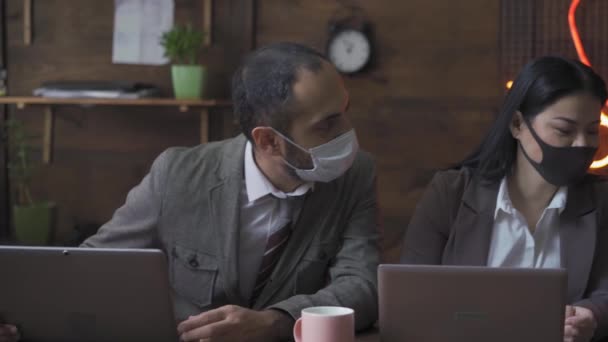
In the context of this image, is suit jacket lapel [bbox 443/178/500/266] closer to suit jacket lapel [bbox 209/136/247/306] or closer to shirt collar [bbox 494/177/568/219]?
shirt collar [bbox 494/177/568/219]

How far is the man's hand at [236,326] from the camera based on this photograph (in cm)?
161

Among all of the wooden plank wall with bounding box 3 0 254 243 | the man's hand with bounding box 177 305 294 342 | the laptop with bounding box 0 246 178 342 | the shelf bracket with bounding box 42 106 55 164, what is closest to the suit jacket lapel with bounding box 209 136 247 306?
the man's hand with bounding box 177 305 294 342

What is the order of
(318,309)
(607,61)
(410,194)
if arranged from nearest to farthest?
(318,309) → (607,61) → (410,194)

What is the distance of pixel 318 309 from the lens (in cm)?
151

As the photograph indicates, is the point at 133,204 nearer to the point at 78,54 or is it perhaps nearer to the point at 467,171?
the point at 467,171

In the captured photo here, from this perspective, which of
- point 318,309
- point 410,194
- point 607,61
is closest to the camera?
point 318,309

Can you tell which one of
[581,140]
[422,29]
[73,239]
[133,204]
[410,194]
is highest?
[422,29]

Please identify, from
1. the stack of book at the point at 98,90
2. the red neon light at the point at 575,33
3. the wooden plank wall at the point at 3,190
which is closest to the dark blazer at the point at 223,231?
the stack of book at the point at 98,90

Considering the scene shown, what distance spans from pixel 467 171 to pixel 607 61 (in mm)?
1638

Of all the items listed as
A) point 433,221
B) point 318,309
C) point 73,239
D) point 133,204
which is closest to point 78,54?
point 73,239

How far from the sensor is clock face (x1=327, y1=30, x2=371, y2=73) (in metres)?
3.62

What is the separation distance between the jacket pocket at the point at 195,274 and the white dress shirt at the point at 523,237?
0.66 meters

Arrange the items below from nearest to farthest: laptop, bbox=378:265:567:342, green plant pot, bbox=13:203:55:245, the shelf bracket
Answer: laptop, bbox=378:265:567:342, green plant pot, bbox=13:203:55:245, the shelf bracket

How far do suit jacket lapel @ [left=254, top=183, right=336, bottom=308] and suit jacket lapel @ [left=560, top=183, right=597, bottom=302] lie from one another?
1.83 ft
